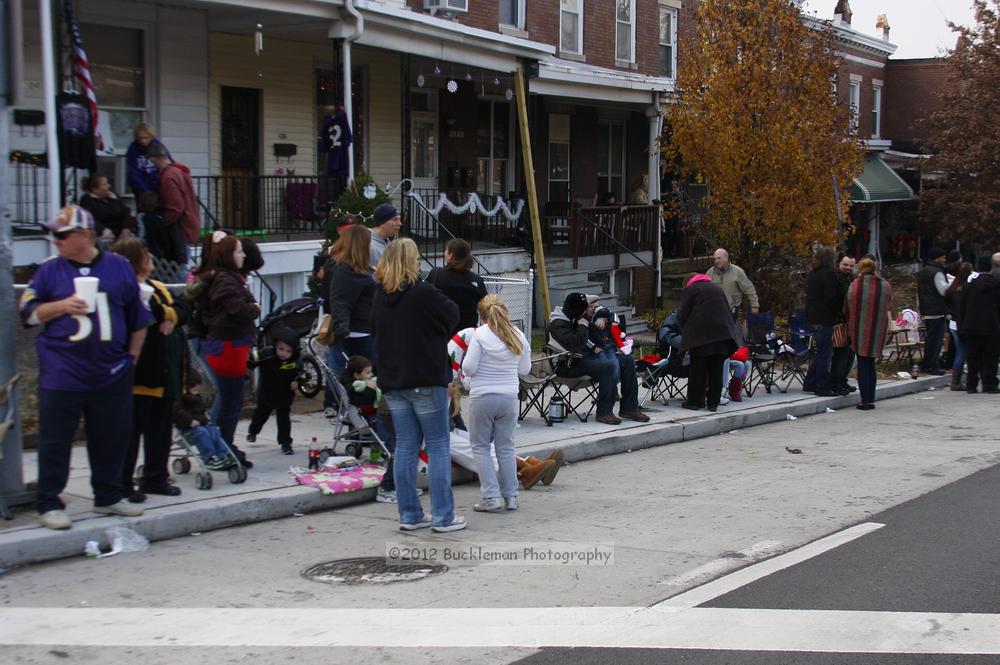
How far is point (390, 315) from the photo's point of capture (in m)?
7.42

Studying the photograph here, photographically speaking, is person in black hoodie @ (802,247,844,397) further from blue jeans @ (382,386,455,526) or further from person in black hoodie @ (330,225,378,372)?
blue jeans @ (382,386,455,526)

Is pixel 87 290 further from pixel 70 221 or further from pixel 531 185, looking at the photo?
pixel 531 185

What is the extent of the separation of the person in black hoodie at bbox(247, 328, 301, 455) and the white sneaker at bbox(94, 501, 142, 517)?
2.08 meters

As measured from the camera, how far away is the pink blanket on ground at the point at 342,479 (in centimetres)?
848

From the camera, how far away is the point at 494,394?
821 cm

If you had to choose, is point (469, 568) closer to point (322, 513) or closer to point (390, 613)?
point (390, 613)

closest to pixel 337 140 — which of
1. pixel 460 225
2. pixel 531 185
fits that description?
pixel 531 185

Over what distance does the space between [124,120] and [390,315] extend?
31.6ft

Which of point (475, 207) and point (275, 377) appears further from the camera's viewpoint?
point (475, 207)

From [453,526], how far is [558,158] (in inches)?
714

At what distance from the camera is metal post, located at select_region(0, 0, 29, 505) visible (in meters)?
7.25

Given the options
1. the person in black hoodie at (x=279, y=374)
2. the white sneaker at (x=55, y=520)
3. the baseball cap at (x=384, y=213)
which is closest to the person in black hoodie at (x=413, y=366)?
the person in black hoodie at (x=279, y=374)

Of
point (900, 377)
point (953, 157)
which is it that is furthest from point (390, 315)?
point (953, 157)

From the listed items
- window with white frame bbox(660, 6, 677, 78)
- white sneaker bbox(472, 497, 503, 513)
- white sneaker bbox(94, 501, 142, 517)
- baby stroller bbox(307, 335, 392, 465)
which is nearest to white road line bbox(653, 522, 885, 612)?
white sneaker bbox(472, 497, 503, 513)
